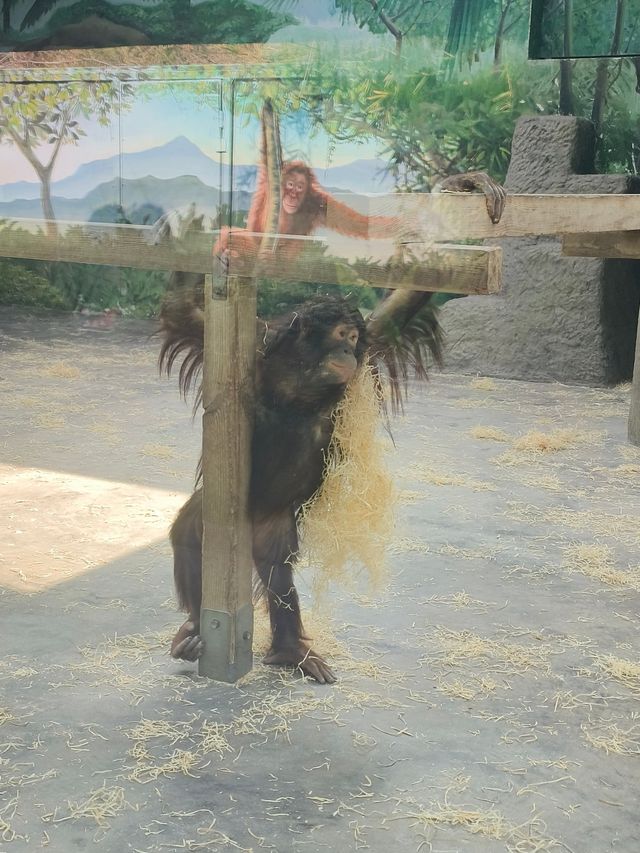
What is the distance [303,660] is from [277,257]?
1.02 metres

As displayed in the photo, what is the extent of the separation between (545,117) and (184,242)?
5.63m

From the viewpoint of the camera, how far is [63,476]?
4164 millimetres

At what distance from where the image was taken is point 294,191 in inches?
75.7

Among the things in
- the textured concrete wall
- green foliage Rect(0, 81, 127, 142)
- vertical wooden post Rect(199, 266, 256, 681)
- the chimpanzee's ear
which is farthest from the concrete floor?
the textured concrete wall

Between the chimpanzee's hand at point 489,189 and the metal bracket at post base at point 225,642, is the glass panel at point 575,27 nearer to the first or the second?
the chimpanzee's hand at point 489,189

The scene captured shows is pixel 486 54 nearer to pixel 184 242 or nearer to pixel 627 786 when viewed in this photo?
pixel 184 242

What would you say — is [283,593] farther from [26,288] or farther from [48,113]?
[26,288]

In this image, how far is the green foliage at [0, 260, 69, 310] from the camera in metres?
8.52

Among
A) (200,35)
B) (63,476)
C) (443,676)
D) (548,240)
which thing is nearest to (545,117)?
(548,240)

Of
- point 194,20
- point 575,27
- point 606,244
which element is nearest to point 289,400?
point 575,27

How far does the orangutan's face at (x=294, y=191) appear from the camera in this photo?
6.25 feet

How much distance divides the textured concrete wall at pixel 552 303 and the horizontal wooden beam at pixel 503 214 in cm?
392

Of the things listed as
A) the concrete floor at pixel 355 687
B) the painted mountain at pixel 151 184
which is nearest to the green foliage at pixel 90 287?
the concrete floor at pixel 355 687

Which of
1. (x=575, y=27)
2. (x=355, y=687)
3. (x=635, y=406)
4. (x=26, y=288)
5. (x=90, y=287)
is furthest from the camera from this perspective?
(x=26, y=288)
